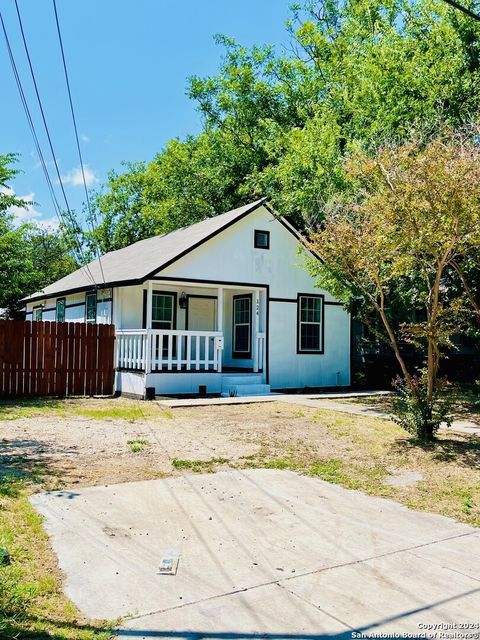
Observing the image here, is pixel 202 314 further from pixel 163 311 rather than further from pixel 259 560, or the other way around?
pixel 259 560

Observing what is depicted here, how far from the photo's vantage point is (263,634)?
331 centimetres

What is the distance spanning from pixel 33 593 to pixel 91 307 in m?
16.6

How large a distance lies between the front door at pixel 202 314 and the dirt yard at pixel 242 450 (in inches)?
247

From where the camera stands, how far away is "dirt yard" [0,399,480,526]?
6668 millimetres

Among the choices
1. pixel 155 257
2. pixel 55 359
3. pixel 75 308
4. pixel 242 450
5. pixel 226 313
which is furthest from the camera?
pixel 75 308

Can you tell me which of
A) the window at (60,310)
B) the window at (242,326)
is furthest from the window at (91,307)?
the window at (242,326)

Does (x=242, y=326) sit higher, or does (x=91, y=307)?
(x=91, y=307)

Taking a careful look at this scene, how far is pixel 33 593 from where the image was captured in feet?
12.1

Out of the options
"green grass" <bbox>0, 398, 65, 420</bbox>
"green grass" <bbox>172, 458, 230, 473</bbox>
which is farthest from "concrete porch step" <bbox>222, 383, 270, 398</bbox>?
"green grass" <bbox>172, 458, 230, 473</bbox>

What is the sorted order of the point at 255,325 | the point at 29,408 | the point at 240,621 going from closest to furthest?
the point at 240,621
the point at 29,408
the point at 255,325

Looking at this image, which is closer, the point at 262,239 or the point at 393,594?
the point at 393,594

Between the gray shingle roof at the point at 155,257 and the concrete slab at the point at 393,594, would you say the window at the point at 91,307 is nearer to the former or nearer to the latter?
the gray shingle roof at the point at 155,257

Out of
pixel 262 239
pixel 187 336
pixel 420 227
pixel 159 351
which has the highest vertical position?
pixel 262 239

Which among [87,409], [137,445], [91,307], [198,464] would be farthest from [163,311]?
[198,464]
